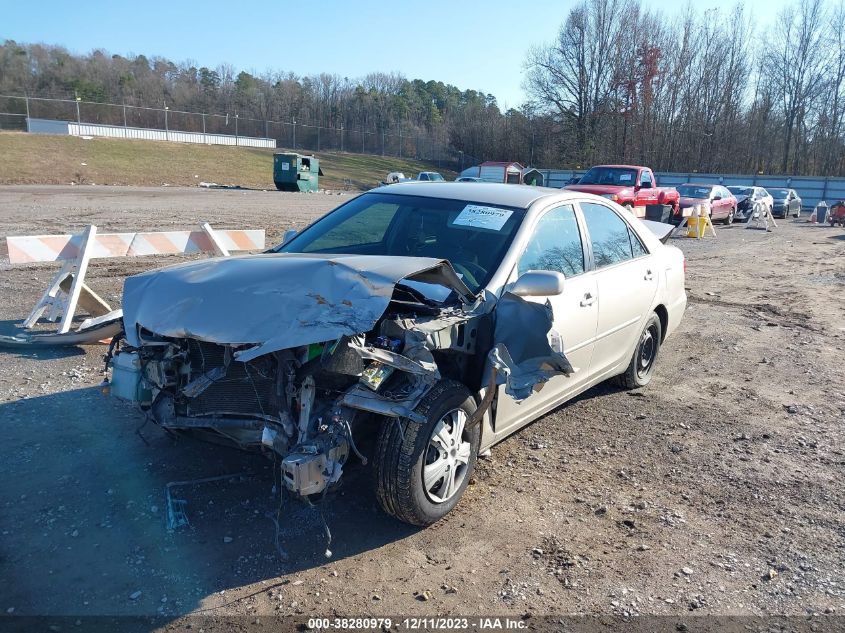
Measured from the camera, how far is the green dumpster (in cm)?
3962

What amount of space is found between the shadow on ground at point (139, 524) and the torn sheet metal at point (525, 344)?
100cm

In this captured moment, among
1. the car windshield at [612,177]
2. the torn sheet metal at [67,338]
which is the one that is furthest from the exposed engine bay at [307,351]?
the car windshield at [612,177]

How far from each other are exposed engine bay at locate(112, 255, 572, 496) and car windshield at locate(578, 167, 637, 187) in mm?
19773

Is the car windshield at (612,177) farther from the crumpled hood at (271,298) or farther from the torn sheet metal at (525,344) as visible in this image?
the crumpled hood at (271,298)

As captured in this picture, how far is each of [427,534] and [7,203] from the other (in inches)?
883

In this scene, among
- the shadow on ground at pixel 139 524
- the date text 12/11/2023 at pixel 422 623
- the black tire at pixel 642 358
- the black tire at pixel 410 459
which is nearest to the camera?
the date text 12/11/2023 at pixel 422 623

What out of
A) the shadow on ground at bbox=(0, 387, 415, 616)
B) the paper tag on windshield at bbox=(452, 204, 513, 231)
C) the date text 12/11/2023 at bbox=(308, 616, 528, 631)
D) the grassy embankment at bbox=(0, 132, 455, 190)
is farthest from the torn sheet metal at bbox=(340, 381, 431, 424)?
the grassy embankment at bbox=(0, 132, 455, 190)

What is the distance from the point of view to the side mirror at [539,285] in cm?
373

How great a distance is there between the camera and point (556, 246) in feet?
15.0

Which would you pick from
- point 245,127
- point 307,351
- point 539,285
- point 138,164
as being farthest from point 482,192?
point 245,127

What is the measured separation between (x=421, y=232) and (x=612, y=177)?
19369 millimetres

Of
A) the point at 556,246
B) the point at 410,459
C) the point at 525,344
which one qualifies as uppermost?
the point at 556,246

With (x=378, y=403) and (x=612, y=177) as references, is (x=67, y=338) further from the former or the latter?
(x=612, y=177)

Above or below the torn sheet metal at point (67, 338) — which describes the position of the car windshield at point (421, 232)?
above
